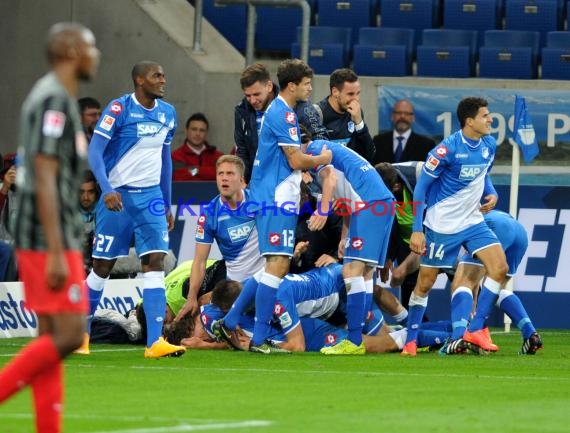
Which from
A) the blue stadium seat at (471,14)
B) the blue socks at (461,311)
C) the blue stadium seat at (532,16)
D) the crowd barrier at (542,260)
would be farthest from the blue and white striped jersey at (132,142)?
the blue stadium seat at (532,16)

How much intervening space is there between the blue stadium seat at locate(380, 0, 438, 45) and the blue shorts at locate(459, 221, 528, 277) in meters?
7.59

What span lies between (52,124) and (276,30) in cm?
1415

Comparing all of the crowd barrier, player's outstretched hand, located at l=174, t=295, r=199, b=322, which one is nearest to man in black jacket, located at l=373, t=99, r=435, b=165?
the crowd barrier

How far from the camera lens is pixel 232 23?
19953 mm

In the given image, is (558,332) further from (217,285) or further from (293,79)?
(293,79)

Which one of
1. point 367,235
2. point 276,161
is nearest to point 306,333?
point 367,235

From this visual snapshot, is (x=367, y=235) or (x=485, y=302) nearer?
(x=367, y=235)

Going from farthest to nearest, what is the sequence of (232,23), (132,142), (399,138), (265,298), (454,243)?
(232,23), (399,138), (454,243), (265,298), (132,142)

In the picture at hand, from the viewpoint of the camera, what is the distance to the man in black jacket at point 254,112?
1259 centimetres

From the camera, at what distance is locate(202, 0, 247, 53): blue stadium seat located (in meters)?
19.9

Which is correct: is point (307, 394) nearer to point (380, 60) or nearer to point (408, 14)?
point (380, 60)

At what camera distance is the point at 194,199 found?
16.5m

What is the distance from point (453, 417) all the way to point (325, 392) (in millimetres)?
1335

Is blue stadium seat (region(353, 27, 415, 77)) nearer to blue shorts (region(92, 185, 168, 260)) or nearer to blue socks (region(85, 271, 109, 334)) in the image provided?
blue shorts (region(92, 185, 168, 260))
